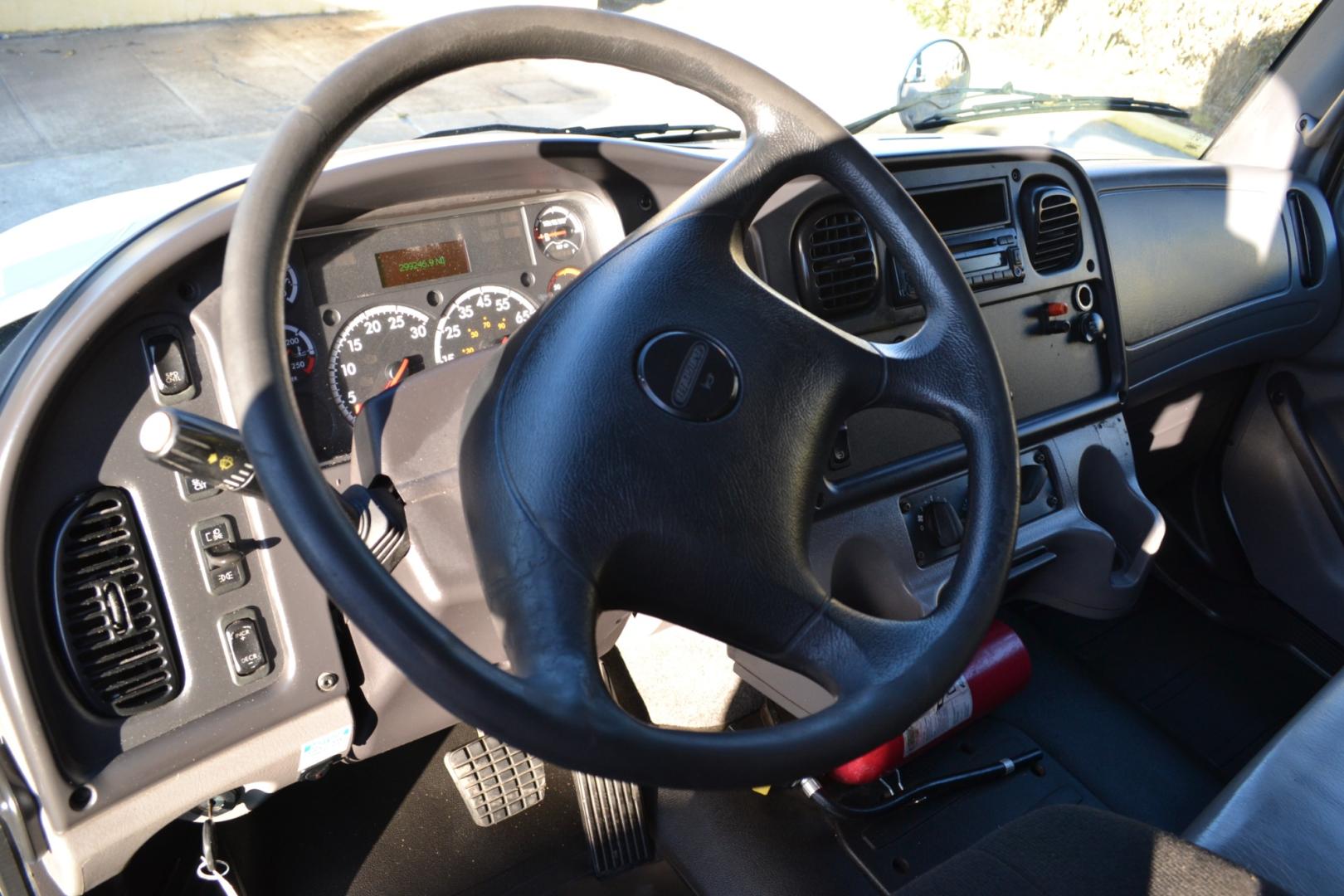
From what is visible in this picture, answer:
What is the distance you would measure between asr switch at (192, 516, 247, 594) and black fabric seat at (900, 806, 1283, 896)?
3.07 ft

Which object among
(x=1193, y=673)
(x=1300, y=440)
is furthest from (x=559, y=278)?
(x=1300, y=440)

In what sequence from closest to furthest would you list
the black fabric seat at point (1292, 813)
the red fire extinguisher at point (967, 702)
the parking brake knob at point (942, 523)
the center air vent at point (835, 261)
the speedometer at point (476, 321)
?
1. the black fabric seat at point (1292, 813)
2. the speedometer at point (476, 321)
3. the center air vent at point (835, 261)
4. the parking brake knob at point (942, 523)
5. the red fire extinguisher at point (967, 702)

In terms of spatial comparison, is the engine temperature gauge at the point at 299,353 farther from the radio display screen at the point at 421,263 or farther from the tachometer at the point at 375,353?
the radio display screen at the point at 421,263

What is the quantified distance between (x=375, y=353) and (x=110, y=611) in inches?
18.4

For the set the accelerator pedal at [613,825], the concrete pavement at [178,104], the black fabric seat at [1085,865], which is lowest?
the accelerator pedal at [613,825]

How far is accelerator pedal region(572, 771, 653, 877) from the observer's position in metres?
1.92

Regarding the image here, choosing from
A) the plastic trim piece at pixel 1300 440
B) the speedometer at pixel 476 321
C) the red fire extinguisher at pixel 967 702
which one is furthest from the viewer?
the plastic trim piece at pixel 1300 440

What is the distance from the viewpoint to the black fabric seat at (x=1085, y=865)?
1.16 m

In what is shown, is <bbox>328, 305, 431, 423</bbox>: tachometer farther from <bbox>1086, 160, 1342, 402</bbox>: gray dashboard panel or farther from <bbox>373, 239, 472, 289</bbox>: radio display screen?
<bbox>1086, 160, 1342, 402</bbox>: gray dashboard panel

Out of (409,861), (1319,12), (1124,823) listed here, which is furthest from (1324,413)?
(409,861)

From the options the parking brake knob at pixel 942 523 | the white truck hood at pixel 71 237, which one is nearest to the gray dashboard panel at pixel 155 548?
the white truck hood at pixel 71 237

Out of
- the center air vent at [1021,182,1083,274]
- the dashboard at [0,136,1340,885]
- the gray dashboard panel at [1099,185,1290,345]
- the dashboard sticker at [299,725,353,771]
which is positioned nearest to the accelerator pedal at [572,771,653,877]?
the dashboard at [0,136,1340,885]

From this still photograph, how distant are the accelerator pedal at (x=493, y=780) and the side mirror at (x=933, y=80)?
157 cm

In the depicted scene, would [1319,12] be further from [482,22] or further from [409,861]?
[409,861]
